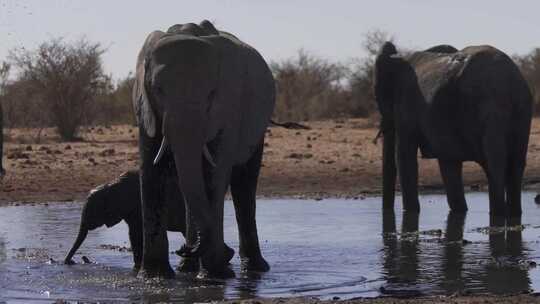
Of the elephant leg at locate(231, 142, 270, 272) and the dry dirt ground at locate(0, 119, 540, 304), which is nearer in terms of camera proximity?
the elephant leg at locate(231, 142, 270, 272)

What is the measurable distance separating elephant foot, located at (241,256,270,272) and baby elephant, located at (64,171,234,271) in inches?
25.1

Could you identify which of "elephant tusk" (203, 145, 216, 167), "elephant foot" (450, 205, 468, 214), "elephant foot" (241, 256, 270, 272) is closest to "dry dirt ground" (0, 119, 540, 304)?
"elephant foot" (450, 205, 468, 214)

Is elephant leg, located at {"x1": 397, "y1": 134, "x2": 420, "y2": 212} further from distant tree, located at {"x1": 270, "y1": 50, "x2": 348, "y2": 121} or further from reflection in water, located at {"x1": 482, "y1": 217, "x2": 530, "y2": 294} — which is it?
distant tree, located at {"x1": 270, "y1": 50, "x2": 348, "y2": 121}

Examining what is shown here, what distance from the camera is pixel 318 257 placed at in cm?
1134

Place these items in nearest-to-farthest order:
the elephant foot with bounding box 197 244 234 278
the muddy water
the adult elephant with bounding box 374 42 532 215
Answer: the muddy water < the elephant foot with bounding box 197 244 234 278 < the adult elephant with bounding box 374 42 532 215

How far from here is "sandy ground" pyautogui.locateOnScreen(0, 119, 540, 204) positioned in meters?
19.5

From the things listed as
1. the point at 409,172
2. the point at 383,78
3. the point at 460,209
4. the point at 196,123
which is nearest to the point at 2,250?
the point at 196,123

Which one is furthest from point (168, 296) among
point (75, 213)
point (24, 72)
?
point (24, 72)

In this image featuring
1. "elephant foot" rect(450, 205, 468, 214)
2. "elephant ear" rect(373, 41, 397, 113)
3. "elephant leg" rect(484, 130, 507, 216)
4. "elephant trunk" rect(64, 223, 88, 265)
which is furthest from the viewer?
"elephant ear" rect(373, 41, 397, 113)

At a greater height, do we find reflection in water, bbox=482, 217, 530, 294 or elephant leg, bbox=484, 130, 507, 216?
elephant leg, bbox=484, 130, 507, 216

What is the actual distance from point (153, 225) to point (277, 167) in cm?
1281

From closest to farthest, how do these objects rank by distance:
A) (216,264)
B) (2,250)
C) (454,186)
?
1. (216,264)
2. (2,250)
3. (454,186)

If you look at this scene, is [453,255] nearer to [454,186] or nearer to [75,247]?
[75,247]

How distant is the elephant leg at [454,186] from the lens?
15.6 metres
